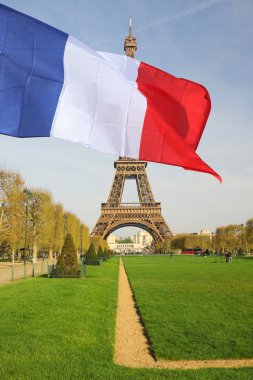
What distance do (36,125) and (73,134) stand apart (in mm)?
517

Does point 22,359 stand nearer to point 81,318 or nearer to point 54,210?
point 81,318

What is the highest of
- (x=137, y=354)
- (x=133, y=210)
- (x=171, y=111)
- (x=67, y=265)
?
(x=133, y=210)

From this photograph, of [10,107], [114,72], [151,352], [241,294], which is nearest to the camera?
[10,107]

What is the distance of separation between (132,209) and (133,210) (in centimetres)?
34

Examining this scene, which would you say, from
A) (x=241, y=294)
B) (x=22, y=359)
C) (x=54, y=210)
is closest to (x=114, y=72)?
(x=22, y=359)

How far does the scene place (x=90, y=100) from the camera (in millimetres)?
6195

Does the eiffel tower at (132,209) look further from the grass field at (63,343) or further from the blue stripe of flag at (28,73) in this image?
the blue stripe of flag at (28,73)

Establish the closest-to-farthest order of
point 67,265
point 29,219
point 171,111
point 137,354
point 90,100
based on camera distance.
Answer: point 90,100 → point 171,111 → point 137,354 → point 67,265 → point 29,219

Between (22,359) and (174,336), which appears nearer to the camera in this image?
(22,359)

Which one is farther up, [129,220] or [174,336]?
[129,220]

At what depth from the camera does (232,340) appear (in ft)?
32.9

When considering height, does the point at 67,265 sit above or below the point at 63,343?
above

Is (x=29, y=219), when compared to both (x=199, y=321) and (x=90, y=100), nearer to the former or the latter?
(x=199, y=321)

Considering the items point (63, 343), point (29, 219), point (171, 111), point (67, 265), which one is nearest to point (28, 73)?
point (171, 111)
